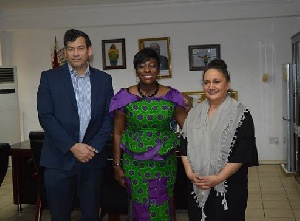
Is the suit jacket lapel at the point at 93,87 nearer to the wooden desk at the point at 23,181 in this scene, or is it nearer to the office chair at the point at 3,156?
the office chair at the point at 3,156

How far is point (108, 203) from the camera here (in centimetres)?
338

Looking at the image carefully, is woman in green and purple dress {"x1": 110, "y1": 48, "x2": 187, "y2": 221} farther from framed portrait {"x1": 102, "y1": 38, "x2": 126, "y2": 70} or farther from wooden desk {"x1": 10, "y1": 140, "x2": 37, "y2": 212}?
framed portrait {"x1": 102, "y1": 38, "x2": 126, "y2": 70}

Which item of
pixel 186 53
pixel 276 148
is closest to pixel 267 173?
pixel 276 148

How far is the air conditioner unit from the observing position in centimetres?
601

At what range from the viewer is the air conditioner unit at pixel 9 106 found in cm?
601

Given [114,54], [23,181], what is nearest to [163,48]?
[114,54]

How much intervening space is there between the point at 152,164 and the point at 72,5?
168 inches

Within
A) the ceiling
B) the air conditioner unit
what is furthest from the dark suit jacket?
the air conditioner unit

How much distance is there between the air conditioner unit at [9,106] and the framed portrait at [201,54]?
108 inches

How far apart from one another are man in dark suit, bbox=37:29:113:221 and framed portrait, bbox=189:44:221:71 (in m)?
3.76

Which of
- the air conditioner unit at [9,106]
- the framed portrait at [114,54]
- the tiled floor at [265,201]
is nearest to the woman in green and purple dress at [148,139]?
the tiled floor at [265,201]

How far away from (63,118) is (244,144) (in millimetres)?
995

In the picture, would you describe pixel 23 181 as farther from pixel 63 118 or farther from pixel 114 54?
pixel 114 54

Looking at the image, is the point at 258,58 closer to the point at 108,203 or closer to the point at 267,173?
the point at 267,173
